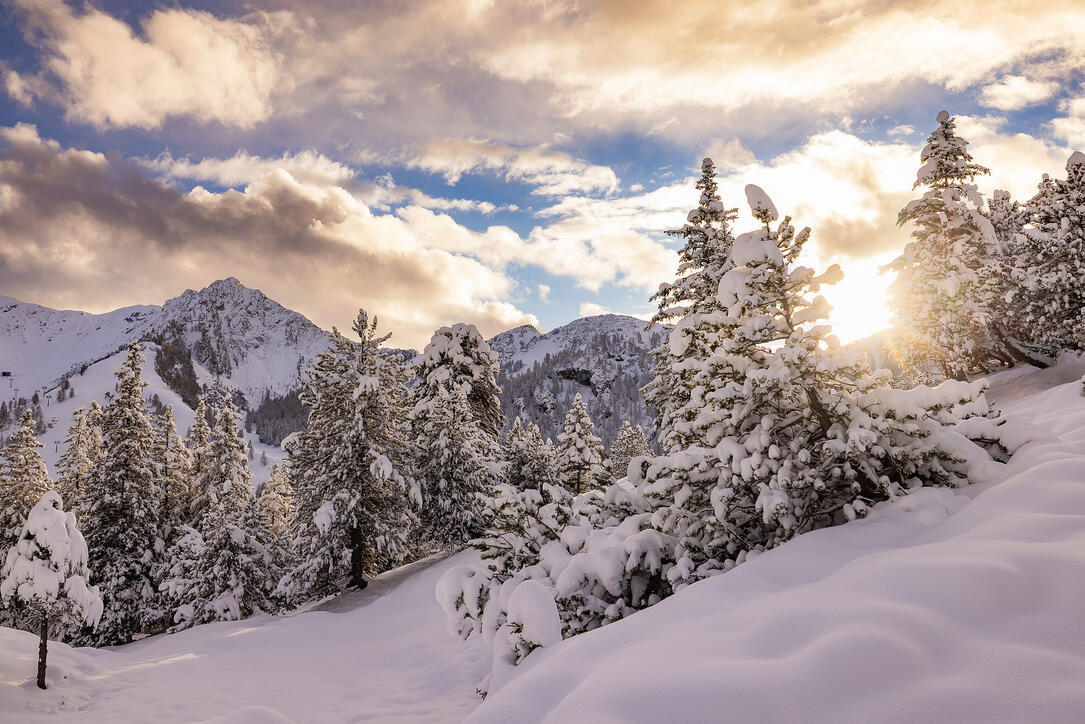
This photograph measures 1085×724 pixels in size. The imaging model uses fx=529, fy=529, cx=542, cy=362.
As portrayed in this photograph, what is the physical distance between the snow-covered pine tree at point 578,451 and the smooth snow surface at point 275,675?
15.2 meters

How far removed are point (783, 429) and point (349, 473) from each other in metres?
19.5

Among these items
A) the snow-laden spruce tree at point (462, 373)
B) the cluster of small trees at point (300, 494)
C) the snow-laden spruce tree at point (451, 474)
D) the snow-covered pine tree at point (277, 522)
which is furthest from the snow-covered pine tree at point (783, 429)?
the snow-covered pine tree at point (277, 522)

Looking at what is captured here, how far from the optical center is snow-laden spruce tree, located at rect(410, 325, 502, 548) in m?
25.0

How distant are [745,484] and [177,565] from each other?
26.6 m

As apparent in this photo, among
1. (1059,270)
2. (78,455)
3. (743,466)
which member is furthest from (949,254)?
(78,455)

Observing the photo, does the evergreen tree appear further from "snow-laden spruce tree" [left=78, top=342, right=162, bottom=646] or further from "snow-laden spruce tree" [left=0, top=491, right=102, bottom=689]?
"snow-laden spruce tree" [left=0, top=491, right=102, bottom=689]

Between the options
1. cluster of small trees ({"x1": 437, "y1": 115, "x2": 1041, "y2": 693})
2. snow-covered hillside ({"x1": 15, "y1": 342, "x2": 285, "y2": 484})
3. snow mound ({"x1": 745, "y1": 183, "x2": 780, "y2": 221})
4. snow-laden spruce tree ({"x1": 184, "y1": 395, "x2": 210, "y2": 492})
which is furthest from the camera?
snow-covered hillside ({"x1": 15, "y1": 342, "x2": 285, "y2": 484})

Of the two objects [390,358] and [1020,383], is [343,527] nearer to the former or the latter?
[390,358]

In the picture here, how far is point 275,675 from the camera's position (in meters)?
13.0

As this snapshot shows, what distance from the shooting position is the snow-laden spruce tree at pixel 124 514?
23922 millimetres

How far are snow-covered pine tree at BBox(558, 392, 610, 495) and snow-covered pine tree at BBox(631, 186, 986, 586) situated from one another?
24647 millimetres

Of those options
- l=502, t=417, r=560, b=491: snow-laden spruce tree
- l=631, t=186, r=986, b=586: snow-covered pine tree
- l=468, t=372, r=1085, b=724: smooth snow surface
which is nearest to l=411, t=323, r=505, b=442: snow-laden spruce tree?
l=502, t=417, r=560, b=491: snow-laden spruce tree

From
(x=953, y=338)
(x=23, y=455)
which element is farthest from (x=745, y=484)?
(x=23, y=455)

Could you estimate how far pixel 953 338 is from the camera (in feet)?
77.8
